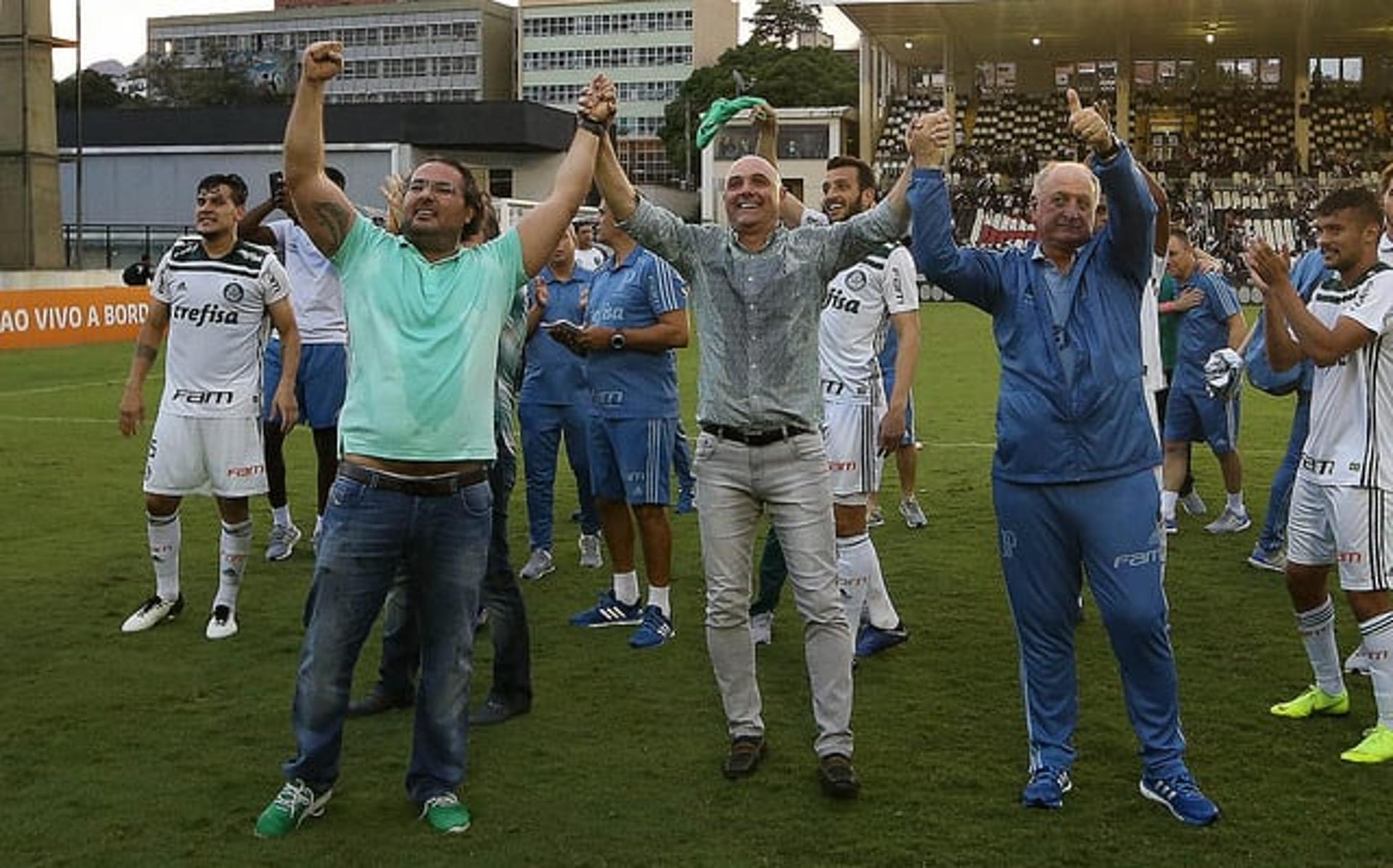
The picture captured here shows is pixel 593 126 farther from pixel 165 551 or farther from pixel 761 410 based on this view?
pixel 165 551

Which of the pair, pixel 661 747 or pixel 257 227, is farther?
pixel 257 227

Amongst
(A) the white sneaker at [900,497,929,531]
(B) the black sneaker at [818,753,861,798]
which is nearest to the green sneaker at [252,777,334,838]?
(B) the black sneaker at [818,753,861,798]

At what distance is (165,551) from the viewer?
7.30 metres

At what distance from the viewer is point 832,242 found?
17.0 feet

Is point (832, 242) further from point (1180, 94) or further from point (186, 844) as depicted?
point (1180, 94)

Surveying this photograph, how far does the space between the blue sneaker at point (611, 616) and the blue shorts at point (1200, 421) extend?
4.39 meters

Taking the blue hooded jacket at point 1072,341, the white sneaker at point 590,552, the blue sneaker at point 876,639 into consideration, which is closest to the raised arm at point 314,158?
the blue hooded jacket at point 1072,341

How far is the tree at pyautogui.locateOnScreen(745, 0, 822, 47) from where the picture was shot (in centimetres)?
10306

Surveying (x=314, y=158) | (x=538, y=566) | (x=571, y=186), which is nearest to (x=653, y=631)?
(x=538, y=566)

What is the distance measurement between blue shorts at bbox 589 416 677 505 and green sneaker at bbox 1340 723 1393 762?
10.1ft

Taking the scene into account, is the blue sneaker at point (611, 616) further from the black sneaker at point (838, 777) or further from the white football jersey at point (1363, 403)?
the white football jersey at point (1363, 403)

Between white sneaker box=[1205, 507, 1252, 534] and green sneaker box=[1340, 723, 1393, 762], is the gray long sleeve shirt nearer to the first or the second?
green sneaker box=[1340, 723, 1393, 762]

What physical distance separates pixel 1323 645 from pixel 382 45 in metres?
112

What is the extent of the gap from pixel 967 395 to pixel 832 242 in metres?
13.2
